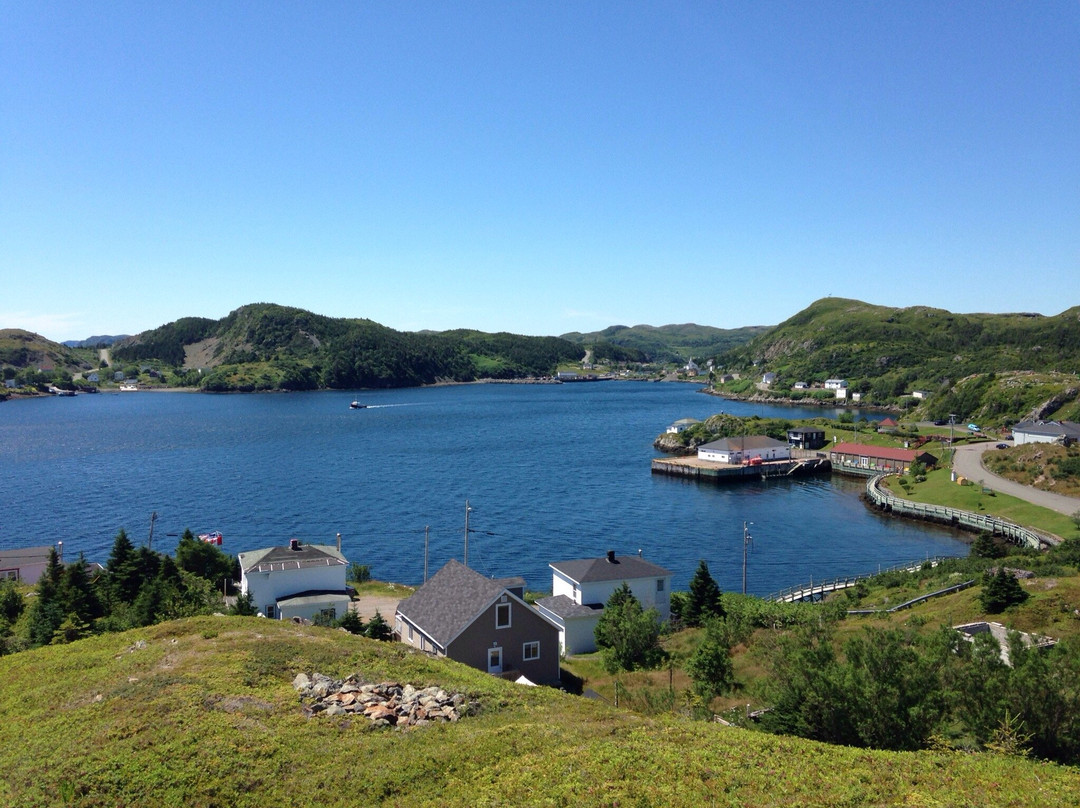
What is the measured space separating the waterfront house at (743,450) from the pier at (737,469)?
1.15m

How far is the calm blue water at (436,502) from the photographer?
2302 inches

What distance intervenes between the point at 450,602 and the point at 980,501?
2340 inches

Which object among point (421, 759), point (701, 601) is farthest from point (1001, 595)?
point (421, 759)

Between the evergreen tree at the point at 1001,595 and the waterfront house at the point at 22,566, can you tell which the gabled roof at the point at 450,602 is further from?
the waterfront house at the point at 22,566

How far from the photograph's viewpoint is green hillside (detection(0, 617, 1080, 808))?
478 inches

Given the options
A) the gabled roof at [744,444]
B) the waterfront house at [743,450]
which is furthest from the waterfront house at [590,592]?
the gabled roof at [744,444]

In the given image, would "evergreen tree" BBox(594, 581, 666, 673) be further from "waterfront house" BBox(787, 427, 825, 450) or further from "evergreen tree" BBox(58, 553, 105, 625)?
"waterfront house" BBox(787, 427, 825, 450)

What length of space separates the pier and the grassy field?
13.6 meters

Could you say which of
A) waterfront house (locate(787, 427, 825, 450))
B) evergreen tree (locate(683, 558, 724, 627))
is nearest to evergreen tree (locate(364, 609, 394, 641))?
evergreen tree (locate(683, 558, 724, 627))

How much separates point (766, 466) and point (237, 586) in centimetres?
7174

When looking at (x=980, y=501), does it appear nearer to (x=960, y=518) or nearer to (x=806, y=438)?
(x=960, y=518)

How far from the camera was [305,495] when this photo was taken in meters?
80.1

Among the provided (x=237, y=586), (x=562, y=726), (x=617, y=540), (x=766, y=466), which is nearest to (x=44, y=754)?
(x=562, y=726)

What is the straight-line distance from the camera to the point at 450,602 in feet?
97.1
